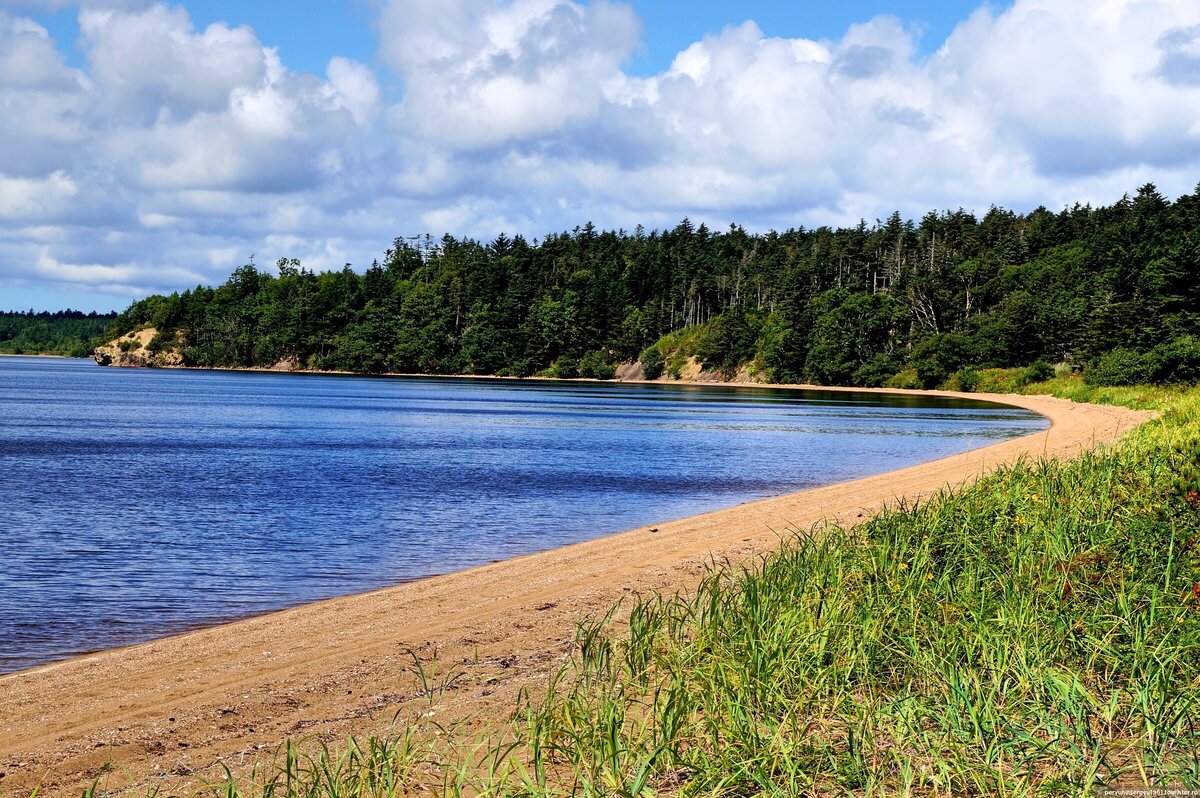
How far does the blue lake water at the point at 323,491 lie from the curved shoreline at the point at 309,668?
1814 mm

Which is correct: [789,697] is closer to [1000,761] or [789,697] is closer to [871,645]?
[871,645]

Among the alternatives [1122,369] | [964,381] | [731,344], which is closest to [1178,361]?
[1122,369]

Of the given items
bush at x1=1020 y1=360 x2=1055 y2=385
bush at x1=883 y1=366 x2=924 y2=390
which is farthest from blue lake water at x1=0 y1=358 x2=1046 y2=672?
bush at x1=883 y1=366 x2=924 y2=390

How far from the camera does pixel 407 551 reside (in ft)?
78.7

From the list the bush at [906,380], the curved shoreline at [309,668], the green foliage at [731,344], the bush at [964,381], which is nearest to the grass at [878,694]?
the curved shoreline at [309,668]

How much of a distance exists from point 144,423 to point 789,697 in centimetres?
7164

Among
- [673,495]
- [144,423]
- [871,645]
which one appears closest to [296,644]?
[871,645]

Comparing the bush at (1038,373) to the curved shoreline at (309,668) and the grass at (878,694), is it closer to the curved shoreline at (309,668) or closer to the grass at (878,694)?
the curved shoreline at (309,668)

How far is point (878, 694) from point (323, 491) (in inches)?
1148

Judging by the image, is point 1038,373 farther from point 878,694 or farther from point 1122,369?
point 878,694

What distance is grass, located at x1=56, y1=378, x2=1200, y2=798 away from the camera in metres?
7.24

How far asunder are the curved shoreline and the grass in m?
1.28

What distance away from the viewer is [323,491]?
117 ft

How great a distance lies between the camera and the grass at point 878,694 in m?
7.24
